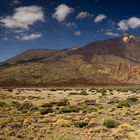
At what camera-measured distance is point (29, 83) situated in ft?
493

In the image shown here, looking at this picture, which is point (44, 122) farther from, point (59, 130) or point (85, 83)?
point (85, 83)

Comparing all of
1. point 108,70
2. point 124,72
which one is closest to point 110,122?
point 124,72

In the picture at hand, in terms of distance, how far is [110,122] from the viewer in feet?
58.5

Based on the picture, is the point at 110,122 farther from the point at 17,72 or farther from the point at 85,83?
the point at 17,72

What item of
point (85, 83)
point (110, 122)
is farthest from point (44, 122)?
point (85, 83)

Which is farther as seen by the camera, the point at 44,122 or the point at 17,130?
the point at 44,122

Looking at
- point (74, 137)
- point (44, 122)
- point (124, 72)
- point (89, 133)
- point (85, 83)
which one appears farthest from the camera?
point (124, 72)

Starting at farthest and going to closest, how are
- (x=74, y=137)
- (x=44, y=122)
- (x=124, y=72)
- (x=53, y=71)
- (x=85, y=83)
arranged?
(x=53, y=71) → (x=124, y=72) → (x=85, y=83) → (x=44, y=122) → (x=74, y=137)

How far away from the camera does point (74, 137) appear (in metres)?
15.1

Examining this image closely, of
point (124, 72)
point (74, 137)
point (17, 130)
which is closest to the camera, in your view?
point (74, 137)

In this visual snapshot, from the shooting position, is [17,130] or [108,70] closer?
[17,130]

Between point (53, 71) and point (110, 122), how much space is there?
153190 mm

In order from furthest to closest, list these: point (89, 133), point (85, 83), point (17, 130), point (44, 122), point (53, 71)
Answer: point (53, 71), point (85, 83), point (44, 122), point (17, 130), point (89, 133)

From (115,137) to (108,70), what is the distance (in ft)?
514
